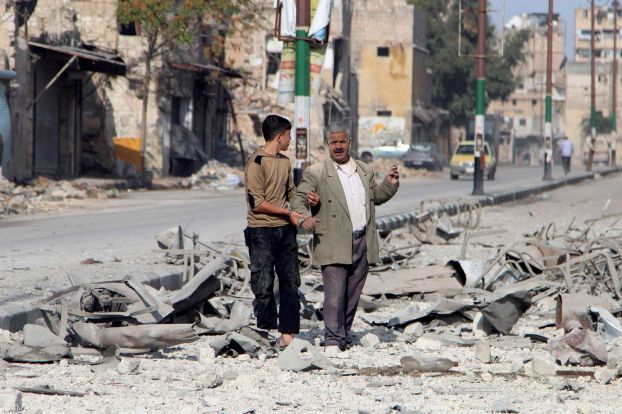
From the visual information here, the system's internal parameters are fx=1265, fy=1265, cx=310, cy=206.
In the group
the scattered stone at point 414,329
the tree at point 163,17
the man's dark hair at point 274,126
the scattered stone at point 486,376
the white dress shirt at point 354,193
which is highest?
the tree at point 163,17

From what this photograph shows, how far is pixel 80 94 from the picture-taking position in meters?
36.3

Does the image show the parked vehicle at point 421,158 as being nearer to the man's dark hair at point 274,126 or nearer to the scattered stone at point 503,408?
the man's dark hair at point 274,126

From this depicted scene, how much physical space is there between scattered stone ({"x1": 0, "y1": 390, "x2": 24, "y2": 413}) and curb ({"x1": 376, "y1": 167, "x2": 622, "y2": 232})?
1145 cm

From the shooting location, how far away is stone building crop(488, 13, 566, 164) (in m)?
120

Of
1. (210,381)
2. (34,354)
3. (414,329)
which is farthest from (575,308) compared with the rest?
(34,354)

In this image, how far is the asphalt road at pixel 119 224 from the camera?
15.3 meters

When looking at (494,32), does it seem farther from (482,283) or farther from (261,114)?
(482,283)

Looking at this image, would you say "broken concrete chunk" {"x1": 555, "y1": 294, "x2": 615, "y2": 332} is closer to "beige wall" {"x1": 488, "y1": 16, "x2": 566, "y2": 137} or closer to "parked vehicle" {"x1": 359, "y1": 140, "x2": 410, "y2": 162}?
"parked vehicle" {"x1": 359, "y1": 140, "x2": 410, "y2": 162}

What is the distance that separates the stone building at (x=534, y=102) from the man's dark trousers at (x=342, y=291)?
4143 inches

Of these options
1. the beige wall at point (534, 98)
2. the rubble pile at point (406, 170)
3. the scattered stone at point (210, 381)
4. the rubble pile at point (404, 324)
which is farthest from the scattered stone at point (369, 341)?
the beige wall at point (534, 98)

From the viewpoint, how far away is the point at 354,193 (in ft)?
28.2

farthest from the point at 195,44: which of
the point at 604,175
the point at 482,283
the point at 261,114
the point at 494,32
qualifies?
the point at 494,32

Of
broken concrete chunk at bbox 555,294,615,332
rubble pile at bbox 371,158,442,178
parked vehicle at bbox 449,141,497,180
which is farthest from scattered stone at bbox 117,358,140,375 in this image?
rubble pile at bbox 371,158,442,178

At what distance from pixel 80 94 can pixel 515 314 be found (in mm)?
28529
